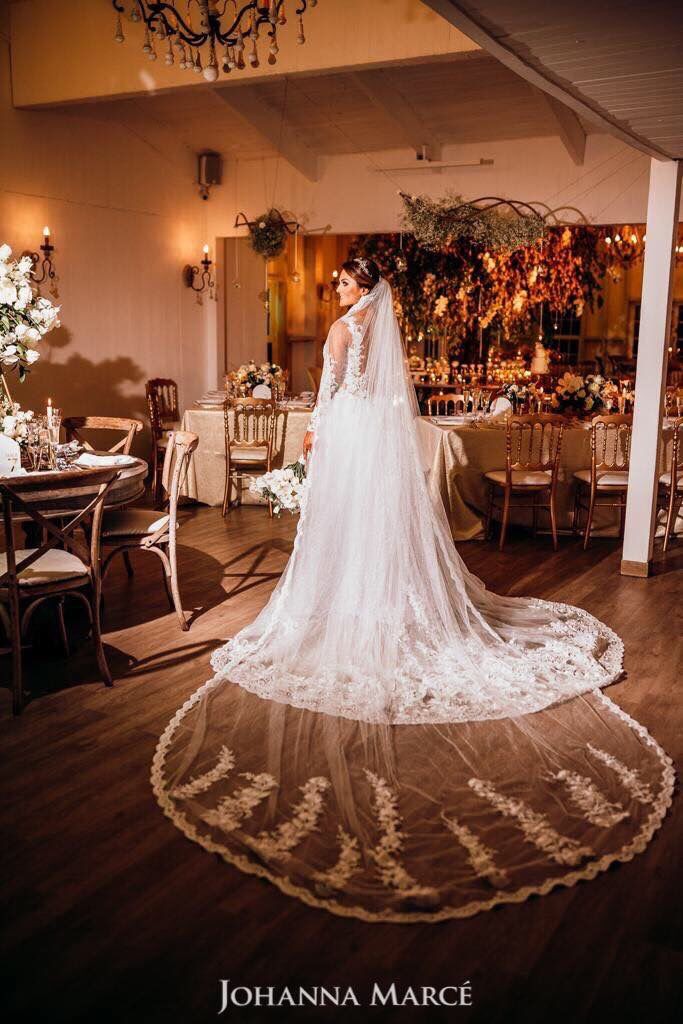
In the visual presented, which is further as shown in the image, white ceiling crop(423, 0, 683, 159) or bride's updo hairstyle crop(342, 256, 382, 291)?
bride's updo hairstyle crop(342, 256, 382, 291)

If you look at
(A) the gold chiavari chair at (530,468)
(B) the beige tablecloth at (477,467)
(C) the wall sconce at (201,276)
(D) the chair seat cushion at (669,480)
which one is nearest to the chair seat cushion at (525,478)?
(A) the gold chiavari chair at (530,468)

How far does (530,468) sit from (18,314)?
390cm

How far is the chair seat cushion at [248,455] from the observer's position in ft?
25.3

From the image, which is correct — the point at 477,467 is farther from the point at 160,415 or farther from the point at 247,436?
the point at 160,415

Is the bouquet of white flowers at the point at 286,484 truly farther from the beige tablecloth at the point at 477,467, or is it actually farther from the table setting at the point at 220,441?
the table setting at the point at 220,441

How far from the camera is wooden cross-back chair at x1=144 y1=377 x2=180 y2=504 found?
8.70 meters

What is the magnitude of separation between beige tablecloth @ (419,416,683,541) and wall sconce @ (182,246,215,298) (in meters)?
4.65

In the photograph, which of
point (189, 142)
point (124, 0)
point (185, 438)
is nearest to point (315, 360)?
point (189, 142)

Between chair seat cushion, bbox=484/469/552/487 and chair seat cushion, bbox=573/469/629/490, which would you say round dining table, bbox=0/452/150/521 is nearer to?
chair seat cushion, bbox=484/469/552/487

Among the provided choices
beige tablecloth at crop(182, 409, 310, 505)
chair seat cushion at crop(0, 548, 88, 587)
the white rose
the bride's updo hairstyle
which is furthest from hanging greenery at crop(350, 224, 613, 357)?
chair seat cushion at crop(0, 548, 88, 587)

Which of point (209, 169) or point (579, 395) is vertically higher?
point (209, 169)

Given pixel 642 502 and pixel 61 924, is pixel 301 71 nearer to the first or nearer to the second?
pixel 642 502

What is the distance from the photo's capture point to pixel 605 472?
668 cm

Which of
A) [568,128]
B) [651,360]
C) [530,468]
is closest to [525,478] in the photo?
A: [530,468]
